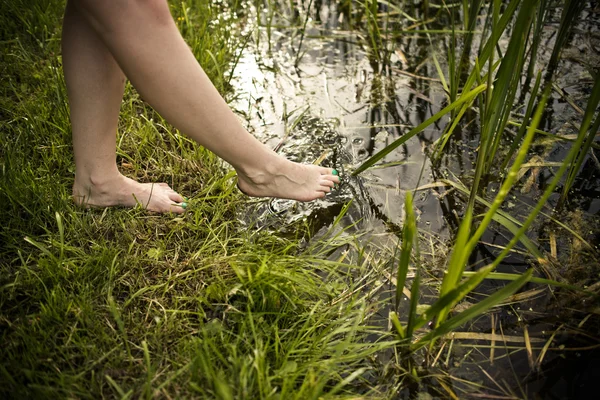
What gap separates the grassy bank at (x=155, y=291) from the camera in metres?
1.04

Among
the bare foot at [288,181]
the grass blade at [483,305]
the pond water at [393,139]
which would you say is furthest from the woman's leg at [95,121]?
the grass blade at [483,305]

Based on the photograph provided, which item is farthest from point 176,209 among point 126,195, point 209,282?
point 209,282

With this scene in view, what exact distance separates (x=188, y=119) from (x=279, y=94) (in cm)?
95

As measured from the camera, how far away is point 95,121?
4.33 feet

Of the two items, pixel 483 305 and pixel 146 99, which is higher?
pixel 146 99

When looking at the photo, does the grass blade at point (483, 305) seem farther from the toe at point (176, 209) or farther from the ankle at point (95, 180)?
the ankle at point (95, 180)

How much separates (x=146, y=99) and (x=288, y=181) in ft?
1.80

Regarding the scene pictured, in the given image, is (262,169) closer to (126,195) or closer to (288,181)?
(288,181)

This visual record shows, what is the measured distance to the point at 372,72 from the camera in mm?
2166

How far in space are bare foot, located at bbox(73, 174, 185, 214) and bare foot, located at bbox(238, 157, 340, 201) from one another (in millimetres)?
246

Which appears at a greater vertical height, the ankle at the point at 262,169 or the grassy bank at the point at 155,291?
the ankle at the point at 262,169

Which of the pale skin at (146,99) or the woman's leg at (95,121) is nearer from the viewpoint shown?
the pale skin at (146,99)

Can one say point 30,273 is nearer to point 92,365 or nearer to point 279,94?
point 92,365

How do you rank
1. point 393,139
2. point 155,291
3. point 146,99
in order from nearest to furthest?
point 146,99 < point 155,291 < point 393,139
